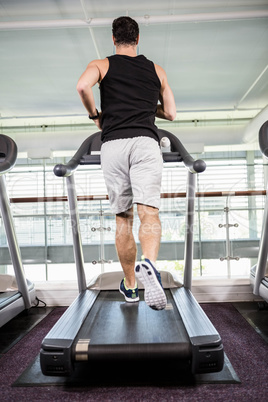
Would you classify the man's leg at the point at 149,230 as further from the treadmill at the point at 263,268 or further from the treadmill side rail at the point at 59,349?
the treadmill at the point at 263,268

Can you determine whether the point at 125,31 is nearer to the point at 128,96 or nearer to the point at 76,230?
the point at 128,96

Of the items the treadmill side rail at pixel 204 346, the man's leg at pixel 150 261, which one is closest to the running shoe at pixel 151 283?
the man's leg at pixel 150 261

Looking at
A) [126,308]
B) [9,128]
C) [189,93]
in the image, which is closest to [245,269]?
[126,308]

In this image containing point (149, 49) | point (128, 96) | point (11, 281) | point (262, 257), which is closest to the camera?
point (128, 96)

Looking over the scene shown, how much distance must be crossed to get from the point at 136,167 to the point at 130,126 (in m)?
0.22

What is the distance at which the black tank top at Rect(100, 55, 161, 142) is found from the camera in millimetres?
1823

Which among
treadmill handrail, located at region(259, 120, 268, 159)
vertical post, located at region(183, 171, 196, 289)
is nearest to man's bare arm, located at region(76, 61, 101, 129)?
vertical post, located at region(183, 171, 196, 289)

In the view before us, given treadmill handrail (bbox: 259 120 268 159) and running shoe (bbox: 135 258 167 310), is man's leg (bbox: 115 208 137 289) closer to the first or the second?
running shoe (bbox: 135 258 167 310)

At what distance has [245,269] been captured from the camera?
3582mm

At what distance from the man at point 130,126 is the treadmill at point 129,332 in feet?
1.01

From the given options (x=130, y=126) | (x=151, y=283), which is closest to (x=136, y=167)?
(x=130, y=126)

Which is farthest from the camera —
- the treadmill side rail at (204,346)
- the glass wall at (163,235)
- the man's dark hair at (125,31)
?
the glass wall at (163,235)

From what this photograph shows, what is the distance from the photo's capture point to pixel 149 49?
5.47m

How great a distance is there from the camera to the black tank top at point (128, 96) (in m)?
1.82
